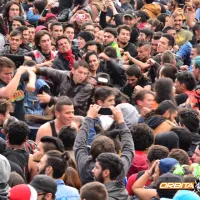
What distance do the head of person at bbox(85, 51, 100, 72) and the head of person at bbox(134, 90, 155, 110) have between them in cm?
159

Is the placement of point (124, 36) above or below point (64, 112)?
below

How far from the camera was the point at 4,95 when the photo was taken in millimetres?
11375

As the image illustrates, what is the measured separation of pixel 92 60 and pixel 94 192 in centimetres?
599

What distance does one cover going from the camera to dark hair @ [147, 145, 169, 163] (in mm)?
9082

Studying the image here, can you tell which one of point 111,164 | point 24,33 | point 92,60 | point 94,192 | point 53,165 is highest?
point 94,192

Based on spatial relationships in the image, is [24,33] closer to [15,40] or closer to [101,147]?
[15,40]

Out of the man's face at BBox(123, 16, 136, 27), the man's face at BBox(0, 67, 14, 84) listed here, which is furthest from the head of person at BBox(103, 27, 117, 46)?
the man's face at BBox(0, 67, 14, 84)

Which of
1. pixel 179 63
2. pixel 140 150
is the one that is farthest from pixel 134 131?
pixel 179 63

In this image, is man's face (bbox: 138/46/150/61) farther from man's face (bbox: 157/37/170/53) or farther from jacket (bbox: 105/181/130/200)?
jacket (bbox: 105/181/130/200)

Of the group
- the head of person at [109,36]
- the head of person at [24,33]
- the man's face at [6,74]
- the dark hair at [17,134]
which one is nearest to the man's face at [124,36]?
the head of person at [109,36]

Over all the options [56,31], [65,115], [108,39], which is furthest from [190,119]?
[56,31]

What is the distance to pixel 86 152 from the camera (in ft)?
29.7

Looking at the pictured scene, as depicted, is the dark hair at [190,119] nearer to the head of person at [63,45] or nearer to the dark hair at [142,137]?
the dark hair at [142,137]

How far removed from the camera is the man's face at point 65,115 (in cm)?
1075
